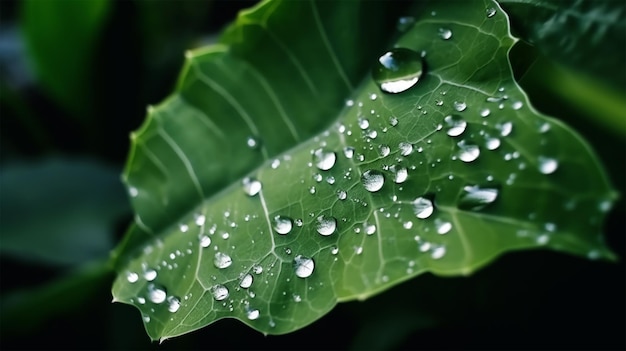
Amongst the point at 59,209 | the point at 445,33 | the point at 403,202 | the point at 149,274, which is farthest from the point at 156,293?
the point at 59,209

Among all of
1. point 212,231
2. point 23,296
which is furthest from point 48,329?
point 212,231

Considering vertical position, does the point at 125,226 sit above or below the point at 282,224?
below

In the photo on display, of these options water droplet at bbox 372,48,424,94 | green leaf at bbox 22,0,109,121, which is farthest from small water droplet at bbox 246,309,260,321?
green leaf at bbox 22,0,109,121

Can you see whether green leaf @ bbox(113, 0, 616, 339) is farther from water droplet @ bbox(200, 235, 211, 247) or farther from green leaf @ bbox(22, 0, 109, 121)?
green leaf @ bbox(22, 0, 109, 121)

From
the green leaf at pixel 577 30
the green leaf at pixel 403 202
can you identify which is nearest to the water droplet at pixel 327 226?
the green leaf at pixel 403 202

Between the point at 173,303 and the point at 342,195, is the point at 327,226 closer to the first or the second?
the point at 342,195
